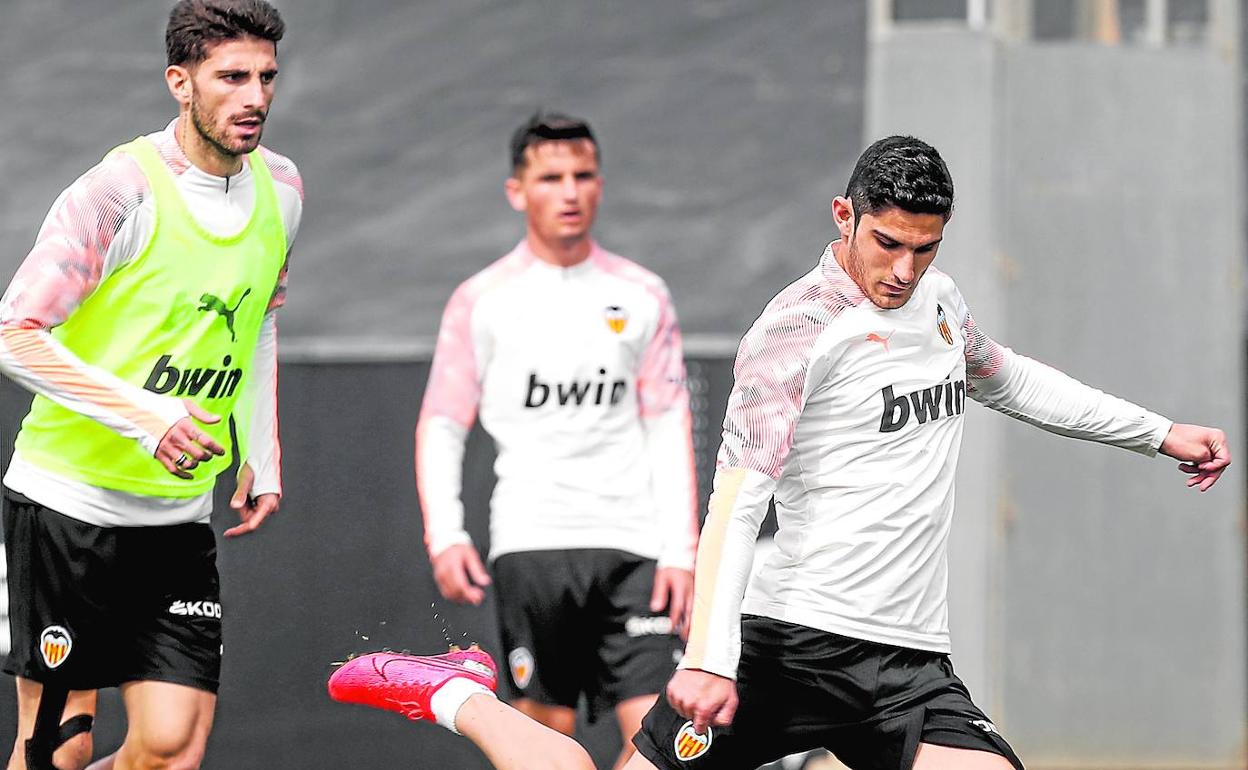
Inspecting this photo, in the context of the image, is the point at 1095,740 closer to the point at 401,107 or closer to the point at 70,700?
the point at 70,700

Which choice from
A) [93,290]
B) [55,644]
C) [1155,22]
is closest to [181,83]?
[93,290]

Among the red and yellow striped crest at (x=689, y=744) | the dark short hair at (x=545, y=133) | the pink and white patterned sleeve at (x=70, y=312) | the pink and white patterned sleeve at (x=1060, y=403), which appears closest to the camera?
the red and yellow striped crest at (x=689, y=744)

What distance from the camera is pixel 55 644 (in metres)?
5.00

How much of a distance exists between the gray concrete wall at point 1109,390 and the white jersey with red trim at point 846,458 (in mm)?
4246

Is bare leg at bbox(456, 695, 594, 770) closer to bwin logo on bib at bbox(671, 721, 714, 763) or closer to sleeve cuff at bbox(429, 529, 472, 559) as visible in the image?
bwin logo on bib at bbox(671, 721, 714, 763)

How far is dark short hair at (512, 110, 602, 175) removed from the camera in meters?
6.31

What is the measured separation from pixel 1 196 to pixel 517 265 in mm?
6670

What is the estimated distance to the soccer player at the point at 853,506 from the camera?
4.25 metres

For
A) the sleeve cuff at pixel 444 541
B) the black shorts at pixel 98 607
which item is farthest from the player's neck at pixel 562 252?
the black shorts at pixel 98 607

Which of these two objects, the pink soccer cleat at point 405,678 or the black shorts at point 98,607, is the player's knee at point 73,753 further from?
the pink soccer cleat at point 405,678

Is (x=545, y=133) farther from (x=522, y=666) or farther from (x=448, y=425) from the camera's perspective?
(x=522, y=666)

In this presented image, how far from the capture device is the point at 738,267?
1209 centimetres

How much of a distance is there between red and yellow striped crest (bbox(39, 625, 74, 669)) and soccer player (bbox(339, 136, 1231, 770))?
1.56 metres

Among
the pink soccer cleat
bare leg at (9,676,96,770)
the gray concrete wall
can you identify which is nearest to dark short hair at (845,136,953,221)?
the pink soccer cleat
